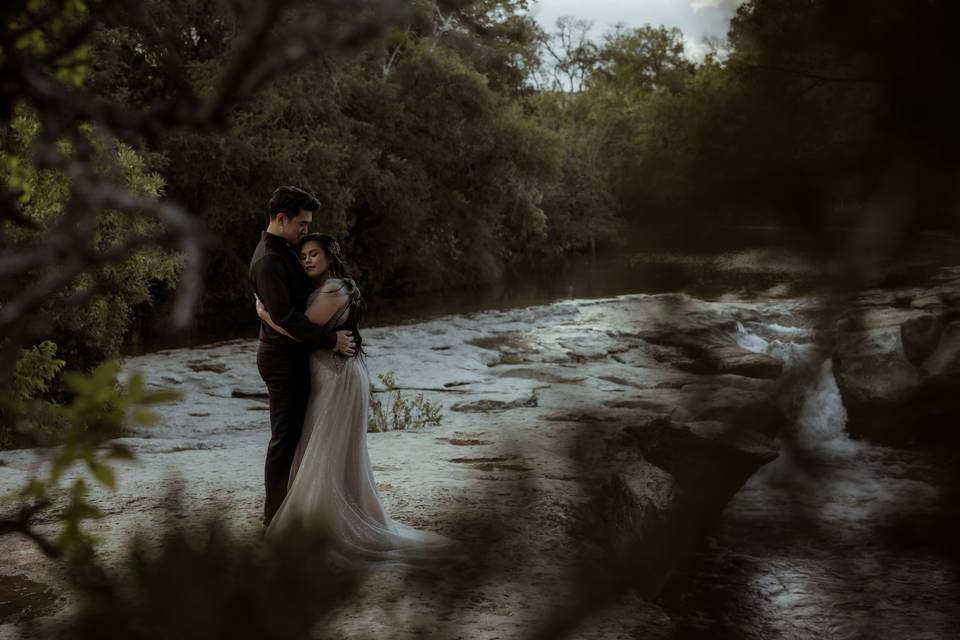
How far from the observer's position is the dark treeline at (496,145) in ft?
3.36

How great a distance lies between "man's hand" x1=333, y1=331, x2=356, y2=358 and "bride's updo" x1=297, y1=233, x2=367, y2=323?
0.39 feet

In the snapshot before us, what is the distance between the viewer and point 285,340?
17.6ft

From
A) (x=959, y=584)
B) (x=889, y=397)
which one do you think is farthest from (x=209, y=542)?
(x=889, y=397)

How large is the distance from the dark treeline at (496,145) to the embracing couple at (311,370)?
0.83m

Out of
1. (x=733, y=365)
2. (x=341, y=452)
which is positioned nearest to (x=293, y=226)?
(x=341, y=452)

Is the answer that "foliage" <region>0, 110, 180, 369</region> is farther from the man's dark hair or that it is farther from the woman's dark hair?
the woman's dark hair

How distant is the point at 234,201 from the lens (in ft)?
65.8

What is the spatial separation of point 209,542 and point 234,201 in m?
19.9

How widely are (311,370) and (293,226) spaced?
827mm

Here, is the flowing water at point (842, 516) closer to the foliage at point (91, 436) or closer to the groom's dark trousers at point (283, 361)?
the foliage at point (91, 436)

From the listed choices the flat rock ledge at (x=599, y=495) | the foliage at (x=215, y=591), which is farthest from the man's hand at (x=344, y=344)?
the foliage at (x=215, y=591)

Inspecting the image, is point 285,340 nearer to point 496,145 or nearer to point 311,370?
point 311,370

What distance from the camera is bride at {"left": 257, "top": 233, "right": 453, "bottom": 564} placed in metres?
5.27

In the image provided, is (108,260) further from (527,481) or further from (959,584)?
(959,584)
